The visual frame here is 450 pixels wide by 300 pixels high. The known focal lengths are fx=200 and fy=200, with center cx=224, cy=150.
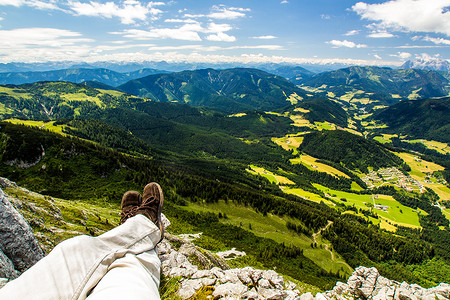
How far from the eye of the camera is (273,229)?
89.1 metres

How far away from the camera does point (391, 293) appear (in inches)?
870

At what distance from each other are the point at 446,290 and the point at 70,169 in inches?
4345

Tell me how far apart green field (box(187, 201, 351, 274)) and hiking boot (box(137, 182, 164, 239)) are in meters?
76.1

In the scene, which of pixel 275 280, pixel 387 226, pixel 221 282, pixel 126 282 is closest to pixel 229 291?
pixel 221 282

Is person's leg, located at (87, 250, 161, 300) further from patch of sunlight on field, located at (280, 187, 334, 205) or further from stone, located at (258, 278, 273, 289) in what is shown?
patch of sunlight on field, located at (280, 187, 334, 205)

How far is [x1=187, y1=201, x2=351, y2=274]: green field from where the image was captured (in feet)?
251

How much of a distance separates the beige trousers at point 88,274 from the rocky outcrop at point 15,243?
22.3 ft

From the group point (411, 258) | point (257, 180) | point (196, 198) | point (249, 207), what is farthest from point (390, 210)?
point (196, 198)

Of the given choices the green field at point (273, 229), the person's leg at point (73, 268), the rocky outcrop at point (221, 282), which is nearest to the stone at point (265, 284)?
the rocky outcrop at point (221, 282)

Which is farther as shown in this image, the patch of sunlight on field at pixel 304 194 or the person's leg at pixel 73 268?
the patch of sunlight on field at pixel 304 194

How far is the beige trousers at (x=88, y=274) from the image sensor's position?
12.6 ft

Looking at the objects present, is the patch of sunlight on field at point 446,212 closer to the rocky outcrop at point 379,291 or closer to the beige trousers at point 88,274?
the rocky outcrop at point 379,291

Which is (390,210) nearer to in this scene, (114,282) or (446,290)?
(446,290)

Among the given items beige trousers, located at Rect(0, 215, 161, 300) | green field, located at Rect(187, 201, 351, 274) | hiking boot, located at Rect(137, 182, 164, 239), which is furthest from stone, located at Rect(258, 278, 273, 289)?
green field, located at Rect(187, 201, 351, 274)
